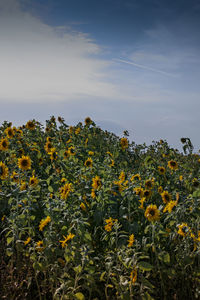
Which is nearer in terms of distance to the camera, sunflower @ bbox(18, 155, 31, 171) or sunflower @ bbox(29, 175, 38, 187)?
sunflower @ bbox(29, 175, 38, 187)

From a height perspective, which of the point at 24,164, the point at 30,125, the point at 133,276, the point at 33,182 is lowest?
the point at 133,276

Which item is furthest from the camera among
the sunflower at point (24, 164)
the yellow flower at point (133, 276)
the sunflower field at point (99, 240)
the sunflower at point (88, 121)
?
the sunflower at point (88, 121)

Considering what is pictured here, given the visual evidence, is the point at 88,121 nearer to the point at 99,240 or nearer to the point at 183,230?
the point at 99,240

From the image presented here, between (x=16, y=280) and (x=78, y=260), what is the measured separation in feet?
2.05

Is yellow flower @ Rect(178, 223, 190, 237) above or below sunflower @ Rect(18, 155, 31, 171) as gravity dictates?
below

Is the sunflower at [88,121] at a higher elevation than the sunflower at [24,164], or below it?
higher

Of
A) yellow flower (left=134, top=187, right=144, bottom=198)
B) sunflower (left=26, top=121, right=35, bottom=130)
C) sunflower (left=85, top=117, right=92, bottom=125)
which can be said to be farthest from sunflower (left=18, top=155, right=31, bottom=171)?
sunflower (left=85, top=117, right=92, bottom=125)

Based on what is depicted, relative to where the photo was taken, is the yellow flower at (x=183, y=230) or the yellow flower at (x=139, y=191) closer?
the yellow flower at (x=183, y=230)

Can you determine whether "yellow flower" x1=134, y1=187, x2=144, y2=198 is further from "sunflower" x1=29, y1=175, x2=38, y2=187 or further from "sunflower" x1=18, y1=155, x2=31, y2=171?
"sunflower" x1=18, y1=155, x2=31, y2=171

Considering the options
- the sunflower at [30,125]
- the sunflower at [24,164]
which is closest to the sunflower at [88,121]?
the sunflower at [30,125]

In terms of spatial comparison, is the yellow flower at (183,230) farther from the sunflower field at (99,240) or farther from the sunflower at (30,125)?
the sunflower at (30,125)

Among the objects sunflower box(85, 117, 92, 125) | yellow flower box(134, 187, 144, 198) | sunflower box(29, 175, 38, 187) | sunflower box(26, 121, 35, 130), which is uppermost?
sunflower box(85, 117, 92, 125)

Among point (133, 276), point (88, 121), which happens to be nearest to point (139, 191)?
point (133, 276)

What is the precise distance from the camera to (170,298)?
9.14 ft
